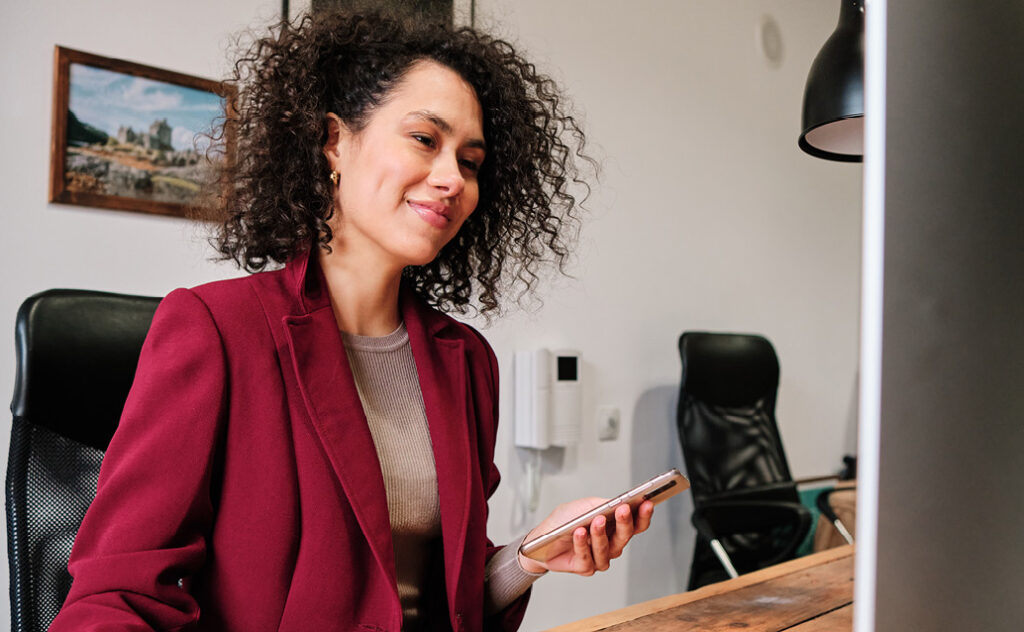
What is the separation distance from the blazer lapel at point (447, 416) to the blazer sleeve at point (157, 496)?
13.6 inches

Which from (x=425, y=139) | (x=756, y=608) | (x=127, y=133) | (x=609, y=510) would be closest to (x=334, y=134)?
(x=425, y=139)

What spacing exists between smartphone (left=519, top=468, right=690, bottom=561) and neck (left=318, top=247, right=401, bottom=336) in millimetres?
446

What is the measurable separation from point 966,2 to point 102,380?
47.1 inches

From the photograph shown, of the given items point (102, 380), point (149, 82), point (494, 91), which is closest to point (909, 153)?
point (494, 91)

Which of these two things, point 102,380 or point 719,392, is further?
point 719,392

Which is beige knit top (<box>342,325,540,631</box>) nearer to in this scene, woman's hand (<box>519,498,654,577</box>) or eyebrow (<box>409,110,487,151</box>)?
woman's hand (<box>519,498,654,577</box>)

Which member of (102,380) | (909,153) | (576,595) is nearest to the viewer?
(909,153)

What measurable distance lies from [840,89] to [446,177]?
0.66 metres

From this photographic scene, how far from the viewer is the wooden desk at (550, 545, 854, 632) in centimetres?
106

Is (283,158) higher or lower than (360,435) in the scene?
higher

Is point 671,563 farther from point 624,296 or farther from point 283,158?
point 283,158

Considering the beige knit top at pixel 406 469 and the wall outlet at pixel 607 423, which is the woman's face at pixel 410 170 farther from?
the wall outlet at pixel 607 423

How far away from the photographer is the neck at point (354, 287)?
1.19 m

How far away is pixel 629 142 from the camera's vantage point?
274 cm
